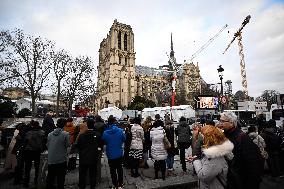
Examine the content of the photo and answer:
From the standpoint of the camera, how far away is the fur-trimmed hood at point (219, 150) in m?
3.49

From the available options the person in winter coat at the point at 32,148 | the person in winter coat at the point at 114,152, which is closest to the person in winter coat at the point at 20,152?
the person in winter coat at the point at 32,148

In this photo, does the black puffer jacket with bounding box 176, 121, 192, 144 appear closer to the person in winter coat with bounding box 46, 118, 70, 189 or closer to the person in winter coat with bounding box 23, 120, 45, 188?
the person in winter coat with bounding box 46, 118, 70, 189

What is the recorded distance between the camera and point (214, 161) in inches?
140

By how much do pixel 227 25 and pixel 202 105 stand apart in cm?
6296

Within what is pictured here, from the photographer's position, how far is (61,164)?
22.8ft

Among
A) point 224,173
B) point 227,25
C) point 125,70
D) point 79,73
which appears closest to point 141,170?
point 224,173

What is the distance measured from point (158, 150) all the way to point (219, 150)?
504 cm

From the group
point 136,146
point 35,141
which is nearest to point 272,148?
point 136,146

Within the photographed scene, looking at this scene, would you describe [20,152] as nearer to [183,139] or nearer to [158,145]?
[158,145]

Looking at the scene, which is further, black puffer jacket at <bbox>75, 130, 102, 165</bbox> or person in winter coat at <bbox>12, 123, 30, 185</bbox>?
person in winter coat at <bbox>12, 123, 30, 185</bbox>

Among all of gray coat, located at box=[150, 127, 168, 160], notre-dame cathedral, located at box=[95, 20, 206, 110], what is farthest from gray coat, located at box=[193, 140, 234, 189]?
notre-dame cathedral, located at box=[95, 20, 206, 110]

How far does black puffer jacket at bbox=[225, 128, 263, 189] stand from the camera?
3.61m

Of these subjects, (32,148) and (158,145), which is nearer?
(32,148)

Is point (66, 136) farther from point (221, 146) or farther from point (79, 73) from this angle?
→ point (79, 73)
